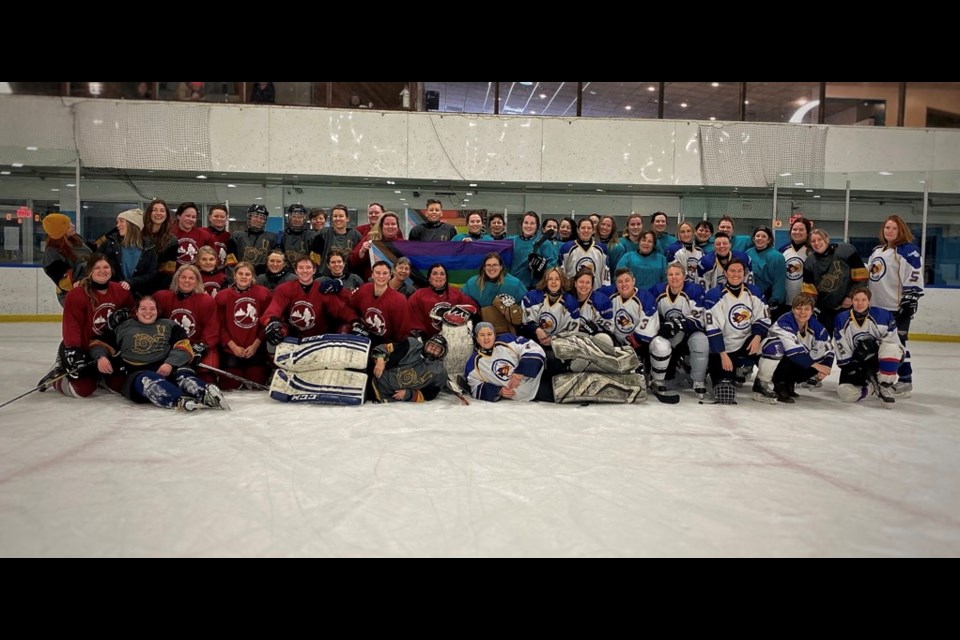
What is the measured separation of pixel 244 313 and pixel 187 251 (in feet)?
3.75

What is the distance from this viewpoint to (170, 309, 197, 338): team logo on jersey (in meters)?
4.24

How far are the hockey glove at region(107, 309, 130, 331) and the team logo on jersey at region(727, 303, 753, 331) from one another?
4.28m

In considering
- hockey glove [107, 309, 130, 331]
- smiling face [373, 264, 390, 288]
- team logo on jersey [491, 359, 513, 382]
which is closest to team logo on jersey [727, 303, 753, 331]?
team logo on jersey [491, 359, 513, 382]

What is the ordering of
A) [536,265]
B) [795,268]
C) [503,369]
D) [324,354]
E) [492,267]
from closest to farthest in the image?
[324,354]
[503,369]
[492,267]
[536,265]
[795,268]

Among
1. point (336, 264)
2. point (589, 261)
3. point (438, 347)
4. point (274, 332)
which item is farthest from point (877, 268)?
point (274, 332)

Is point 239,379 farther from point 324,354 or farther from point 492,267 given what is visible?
point 492,267

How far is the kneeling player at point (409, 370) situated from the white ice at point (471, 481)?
0.18 metres

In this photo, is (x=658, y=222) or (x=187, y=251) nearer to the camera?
(x=187, y=251)

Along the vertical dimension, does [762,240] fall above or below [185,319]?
above

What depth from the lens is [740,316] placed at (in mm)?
4406

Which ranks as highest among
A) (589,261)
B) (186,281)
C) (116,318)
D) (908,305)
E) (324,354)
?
(589,261)

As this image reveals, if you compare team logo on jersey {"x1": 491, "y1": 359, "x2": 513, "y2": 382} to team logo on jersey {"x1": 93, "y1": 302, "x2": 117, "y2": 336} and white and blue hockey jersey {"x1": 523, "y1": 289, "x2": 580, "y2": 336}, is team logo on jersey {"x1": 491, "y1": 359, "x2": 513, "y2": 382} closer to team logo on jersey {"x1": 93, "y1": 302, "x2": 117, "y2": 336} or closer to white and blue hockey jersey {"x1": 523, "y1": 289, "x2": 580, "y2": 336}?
white and blue hockey jersey {"x1": 523, "y1": 289, "x2": 580, "y2": 336}

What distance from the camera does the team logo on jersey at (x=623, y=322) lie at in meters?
4.47

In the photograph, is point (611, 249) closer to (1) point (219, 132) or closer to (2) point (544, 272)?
(2) point (544, 272)
